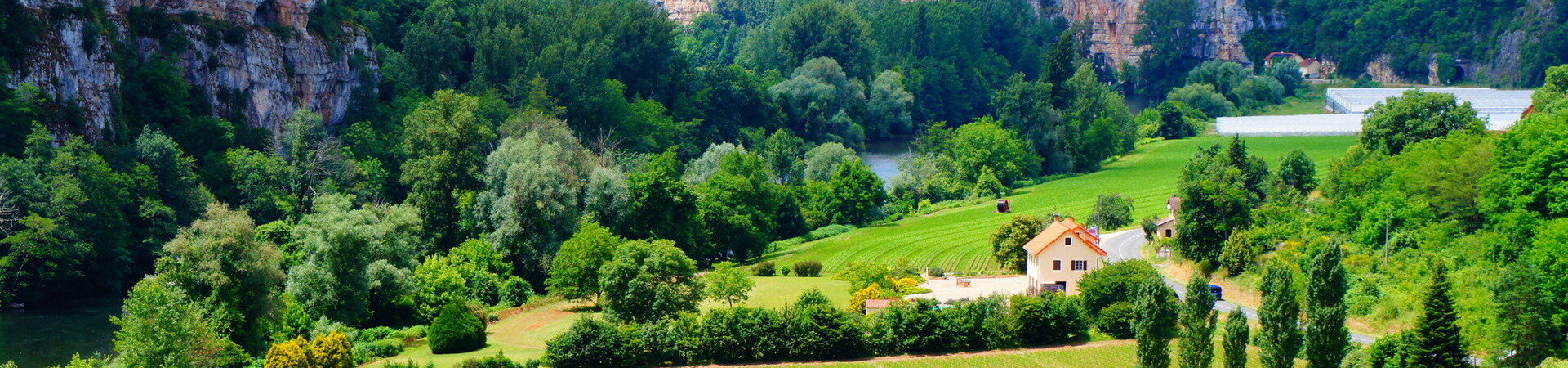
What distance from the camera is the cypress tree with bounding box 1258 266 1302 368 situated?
44938 millimetres

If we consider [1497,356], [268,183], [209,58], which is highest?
[209,58]

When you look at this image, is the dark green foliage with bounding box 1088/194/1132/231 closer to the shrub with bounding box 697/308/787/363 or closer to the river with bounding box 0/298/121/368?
the shrub with bounding box 697/308/787/363

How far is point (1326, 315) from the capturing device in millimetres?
44750

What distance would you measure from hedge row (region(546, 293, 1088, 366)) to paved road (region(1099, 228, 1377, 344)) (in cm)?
793

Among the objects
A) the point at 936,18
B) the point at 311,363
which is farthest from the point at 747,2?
the point at 311,363

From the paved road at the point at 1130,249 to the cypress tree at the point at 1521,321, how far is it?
11204mm

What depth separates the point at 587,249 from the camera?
205 ft

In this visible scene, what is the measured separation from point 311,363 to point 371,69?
5047 cm

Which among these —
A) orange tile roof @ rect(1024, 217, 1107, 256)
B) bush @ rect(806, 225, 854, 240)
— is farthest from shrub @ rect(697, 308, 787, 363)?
bush @ rect(806, 225, 854, 240)

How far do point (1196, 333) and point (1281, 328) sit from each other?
2822 mm

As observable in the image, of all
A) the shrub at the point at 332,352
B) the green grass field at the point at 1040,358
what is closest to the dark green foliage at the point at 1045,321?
the green grass field at the point at 1040,358

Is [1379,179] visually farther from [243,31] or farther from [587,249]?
[243,31]

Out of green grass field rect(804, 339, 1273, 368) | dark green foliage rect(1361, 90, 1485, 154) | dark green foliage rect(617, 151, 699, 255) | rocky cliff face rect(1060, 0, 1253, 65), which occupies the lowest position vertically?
green grass field rect(804, 339, 1273, 368)

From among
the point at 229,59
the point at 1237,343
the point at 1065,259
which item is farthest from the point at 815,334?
the point at 229,59
